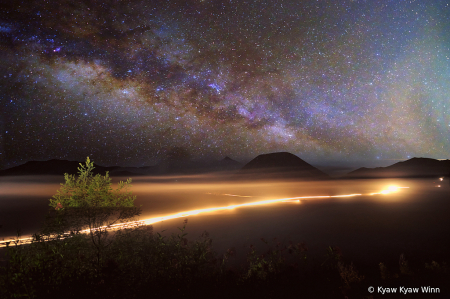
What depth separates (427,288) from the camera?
6.81 meters

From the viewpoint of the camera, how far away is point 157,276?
6.57 meters

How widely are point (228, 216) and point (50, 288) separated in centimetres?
1595

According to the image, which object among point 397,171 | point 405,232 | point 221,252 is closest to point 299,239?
point 221,252

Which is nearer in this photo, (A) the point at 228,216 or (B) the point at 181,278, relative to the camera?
(B) the point at 181,278

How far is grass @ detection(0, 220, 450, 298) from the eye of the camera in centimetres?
527

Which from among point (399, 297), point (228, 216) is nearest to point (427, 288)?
point (399, 297)

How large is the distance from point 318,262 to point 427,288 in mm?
3587

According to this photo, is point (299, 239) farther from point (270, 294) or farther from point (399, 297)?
point (270, 294)

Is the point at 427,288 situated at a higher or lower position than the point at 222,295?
lower

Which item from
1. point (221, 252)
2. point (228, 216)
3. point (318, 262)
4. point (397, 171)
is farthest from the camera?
point (397, 171)

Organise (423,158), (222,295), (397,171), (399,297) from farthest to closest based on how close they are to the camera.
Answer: (423,158) → (397,171) → (399,297) → (222,295)

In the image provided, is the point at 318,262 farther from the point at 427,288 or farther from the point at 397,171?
the point at 397,171

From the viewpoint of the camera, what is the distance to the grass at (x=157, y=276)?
5.27m

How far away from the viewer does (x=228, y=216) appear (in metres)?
20.4
